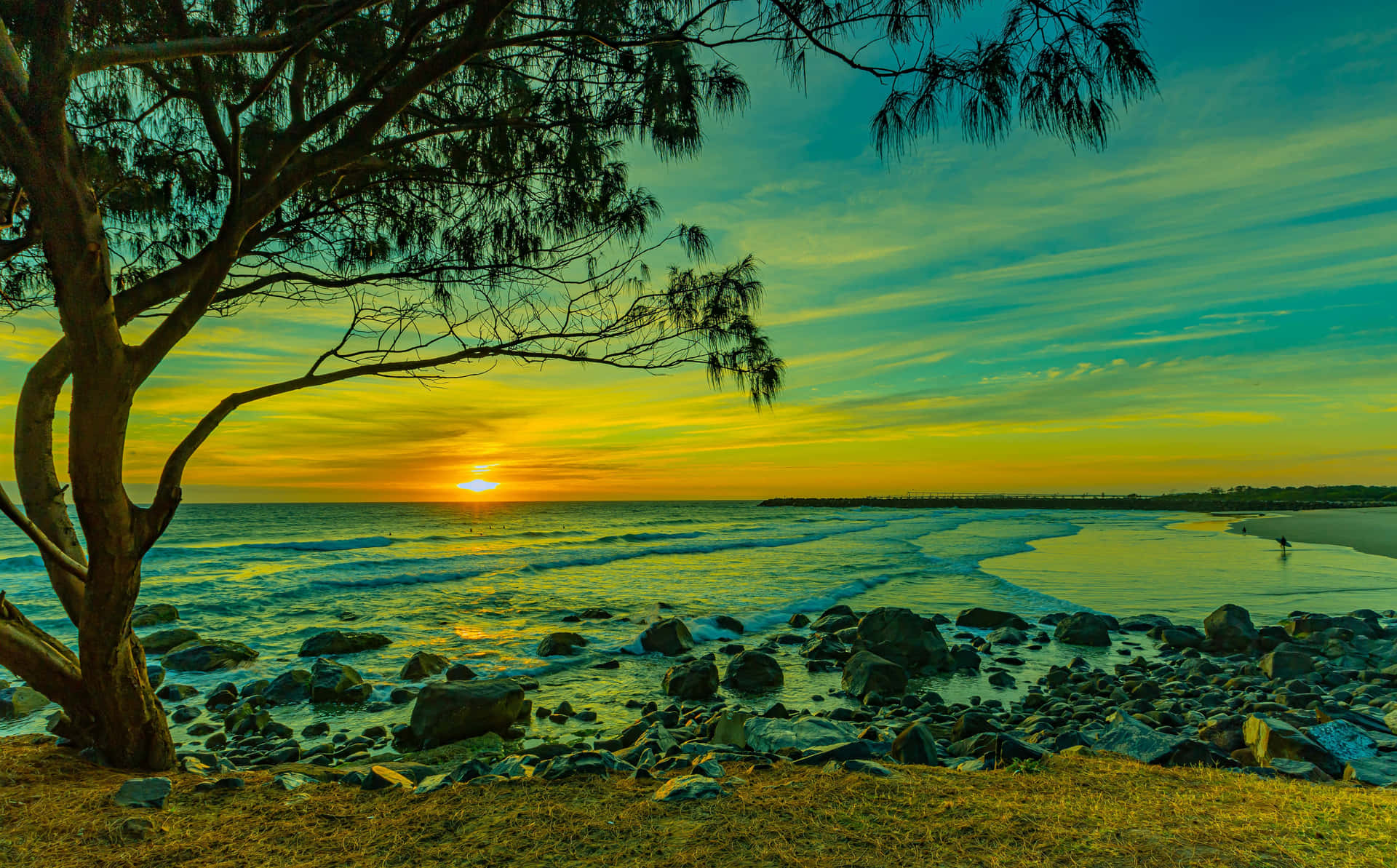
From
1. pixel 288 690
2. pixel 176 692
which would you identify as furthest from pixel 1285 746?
pixel 176 692

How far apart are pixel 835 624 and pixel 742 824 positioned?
8.75 metres

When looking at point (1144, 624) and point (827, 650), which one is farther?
point (1144, 624)

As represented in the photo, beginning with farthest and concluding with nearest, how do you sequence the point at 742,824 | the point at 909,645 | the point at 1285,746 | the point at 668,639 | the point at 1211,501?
the point at 1211,501, the point at 668,639, the point at 909,645, the point at 1285,746, the point at 742,824

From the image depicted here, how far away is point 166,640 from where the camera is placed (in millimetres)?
10977

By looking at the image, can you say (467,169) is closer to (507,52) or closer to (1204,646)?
(507,52)

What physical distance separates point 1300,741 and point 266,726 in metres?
9.38

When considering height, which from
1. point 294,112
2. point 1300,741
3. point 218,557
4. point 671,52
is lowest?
point 218,557

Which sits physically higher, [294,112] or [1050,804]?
[294,112]

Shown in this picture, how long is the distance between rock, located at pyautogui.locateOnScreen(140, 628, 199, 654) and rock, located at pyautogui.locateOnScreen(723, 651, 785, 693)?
892 centimetres

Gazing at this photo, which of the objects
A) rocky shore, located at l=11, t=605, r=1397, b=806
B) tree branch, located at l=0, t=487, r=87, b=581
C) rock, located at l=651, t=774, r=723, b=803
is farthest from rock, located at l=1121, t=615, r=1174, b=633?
tree branch, located at l=0, t=487, r=87, b=581

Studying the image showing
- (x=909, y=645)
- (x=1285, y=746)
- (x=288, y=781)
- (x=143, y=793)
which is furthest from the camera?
(x=909, y=645)

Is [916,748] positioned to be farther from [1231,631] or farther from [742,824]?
[1231,631]

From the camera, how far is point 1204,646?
33.0 feet

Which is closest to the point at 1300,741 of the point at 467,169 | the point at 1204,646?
Result: the point at 1204,646
